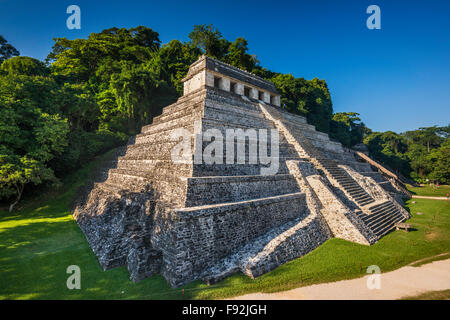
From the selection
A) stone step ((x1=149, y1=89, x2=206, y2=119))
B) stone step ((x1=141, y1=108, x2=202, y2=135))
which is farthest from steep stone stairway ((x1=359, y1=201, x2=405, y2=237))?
stone step ((x1=149, y1=89, x2=206, y2=119))

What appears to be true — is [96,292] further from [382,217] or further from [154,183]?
[382,217]

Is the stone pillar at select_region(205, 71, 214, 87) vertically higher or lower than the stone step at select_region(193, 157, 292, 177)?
higher

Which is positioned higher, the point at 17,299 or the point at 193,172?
the point at 193,172

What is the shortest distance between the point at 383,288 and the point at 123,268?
9167 millimetres

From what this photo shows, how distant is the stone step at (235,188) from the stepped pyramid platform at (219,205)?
1.8 inches

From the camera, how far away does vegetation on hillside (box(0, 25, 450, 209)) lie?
13.0 m

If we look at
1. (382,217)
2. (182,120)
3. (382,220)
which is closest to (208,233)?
(182,120)

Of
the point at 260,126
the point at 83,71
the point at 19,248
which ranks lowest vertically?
the point at 19,248

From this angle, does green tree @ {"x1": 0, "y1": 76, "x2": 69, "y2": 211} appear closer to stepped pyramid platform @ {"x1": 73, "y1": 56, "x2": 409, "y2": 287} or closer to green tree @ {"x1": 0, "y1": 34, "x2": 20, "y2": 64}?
stepped pyramid platform @ {"x1": 73, "y1": 56, "x2": 409, "y2": 287}

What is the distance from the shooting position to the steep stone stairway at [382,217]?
11.0 m

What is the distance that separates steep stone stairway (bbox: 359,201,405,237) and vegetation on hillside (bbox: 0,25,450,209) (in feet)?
64.7
